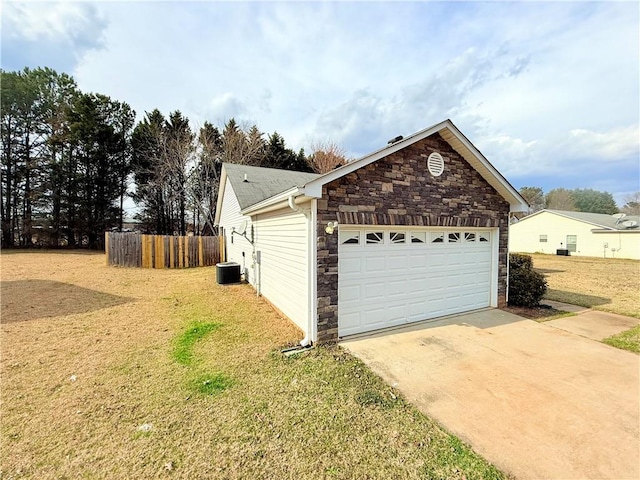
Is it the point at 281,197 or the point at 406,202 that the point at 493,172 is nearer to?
the point at 406,202

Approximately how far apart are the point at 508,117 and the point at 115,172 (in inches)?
1135

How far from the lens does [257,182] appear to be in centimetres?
1469

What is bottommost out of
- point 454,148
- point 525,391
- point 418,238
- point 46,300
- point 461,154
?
point 525,391

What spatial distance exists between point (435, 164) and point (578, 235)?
2872 centimetres

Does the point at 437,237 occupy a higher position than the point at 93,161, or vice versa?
the point at 93,161

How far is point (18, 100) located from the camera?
21828 millimetres

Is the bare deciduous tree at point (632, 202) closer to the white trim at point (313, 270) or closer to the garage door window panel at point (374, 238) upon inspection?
the garage door window panel at point (374, 238)

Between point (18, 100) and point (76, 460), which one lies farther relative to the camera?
point (18, 100)

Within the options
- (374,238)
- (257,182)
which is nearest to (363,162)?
(374,238)

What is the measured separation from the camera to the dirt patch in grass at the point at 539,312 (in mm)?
6832

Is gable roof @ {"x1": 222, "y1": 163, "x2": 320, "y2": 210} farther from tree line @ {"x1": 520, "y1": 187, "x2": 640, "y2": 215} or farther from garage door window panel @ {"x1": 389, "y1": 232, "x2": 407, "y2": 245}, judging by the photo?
tree line @ {"x1": 520, "y1": 187, "x2": 640, "y2": 215}

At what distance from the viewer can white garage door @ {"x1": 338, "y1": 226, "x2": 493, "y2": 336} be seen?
18.5ft

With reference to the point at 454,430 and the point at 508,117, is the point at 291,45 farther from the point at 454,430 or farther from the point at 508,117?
the point at 454,430

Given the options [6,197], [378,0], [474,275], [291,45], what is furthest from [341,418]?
[6,197]
